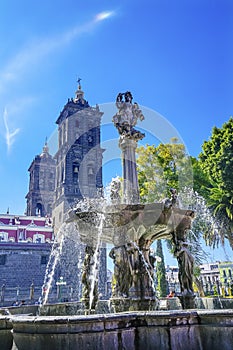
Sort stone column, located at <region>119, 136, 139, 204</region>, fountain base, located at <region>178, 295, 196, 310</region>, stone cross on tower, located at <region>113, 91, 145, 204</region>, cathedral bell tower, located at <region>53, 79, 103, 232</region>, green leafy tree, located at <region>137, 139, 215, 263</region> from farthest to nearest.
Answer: cathedral bell tower, located at <region>53, 79, 103, 232</region> < green leafy tree, located at <region>137, 139, 215, 263</region> < stone cross on tower, located at <region>113, 91, 145, 204</region> < stone column, located at <region>119, 136, 139, 204</region> < fountain base, located at <region>178, 295, 196, 310</region>

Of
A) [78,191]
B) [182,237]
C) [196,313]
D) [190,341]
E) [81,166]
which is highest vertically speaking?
[81,166]

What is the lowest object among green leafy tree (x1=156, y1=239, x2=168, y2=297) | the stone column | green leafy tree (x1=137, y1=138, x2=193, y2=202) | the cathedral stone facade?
green leafy tree (x1=156, y1=239, x2=168, y2=297)

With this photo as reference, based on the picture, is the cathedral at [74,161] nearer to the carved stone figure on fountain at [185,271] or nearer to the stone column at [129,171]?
the stone column at [129,171]

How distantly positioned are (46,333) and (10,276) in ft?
100

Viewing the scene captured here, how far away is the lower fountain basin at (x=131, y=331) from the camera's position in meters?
2.92

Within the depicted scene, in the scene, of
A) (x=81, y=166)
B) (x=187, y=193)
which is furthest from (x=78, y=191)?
(x=187, y=193)

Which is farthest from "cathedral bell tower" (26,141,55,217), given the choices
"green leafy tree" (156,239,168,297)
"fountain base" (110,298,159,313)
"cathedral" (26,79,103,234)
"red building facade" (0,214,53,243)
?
"fountain base" (110,298,159,313)

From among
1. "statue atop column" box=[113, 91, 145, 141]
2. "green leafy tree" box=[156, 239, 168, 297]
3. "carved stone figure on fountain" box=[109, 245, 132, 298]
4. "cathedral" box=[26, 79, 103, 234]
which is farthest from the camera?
"cathedral" box=[26, 79, 103, 234]

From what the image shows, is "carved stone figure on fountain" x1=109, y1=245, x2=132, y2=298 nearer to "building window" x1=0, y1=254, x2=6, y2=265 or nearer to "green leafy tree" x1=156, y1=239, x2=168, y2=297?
"green leafy tree" x1=156, y1=239, x2=168, y2=297

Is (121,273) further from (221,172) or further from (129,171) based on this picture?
(221,172)

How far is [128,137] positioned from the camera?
8188 mm

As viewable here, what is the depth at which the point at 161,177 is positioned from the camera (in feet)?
61.3

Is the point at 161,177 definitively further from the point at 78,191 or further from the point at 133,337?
the point at 78,191

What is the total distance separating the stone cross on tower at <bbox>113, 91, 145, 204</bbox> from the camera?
24.8ft
